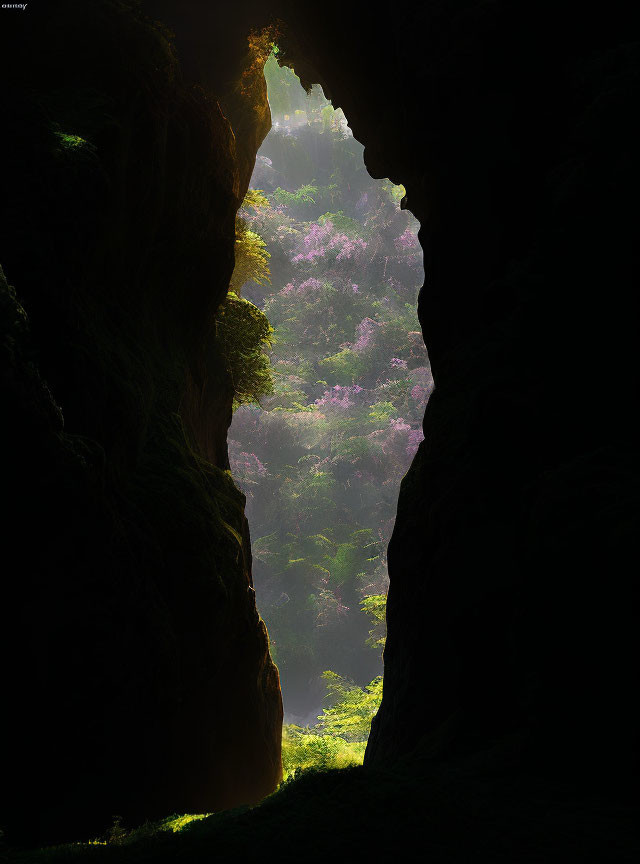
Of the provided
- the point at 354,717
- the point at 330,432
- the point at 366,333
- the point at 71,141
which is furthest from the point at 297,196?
the point at 71,141

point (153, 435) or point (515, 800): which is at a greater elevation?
point (153, 435)

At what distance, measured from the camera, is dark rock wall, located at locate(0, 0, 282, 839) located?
12.3 feet

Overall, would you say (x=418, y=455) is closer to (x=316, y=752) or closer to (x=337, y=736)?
(x=316, y=752)

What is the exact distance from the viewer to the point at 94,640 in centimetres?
421

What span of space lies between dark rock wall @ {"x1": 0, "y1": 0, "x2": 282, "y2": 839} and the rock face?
0.09 ft

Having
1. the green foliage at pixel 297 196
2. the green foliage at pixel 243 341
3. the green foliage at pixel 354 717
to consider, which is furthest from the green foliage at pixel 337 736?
the green foliage at pixel 297 196

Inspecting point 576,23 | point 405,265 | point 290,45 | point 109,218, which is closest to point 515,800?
point 109,218

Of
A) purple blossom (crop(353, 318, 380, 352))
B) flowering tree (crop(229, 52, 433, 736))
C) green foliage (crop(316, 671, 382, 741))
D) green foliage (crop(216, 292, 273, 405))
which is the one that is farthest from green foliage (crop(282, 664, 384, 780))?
purple blossom (crop(353, 318, 380, 352))

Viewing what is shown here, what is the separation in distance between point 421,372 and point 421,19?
22.9 meters

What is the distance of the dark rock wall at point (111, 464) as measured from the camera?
148 inches

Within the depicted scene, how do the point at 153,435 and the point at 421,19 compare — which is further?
the point at 421,19

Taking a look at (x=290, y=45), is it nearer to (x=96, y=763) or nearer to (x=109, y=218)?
(x=109, y=218)

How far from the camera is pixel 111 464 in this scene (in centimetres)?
493

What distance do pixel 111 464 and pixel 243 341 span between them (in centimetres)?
600
